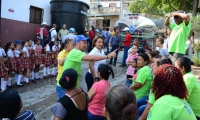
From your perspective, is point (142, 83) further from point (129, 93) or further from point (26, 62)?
point (26, 62)

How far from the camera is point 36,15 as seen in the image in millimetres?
12977

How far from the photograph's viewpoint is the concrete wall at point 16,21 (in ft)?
34.3

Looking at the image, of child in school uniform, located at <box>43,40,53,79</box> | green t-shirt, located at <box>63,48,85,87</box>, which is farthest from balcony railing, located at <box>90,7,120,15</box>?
green t-shirt, located at <box>63,48,85,87</box>

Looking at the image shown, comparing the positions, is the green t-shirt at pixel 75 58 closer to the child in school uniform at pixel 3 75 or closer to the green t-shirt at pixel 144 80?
the green t-shirt at pixel 144 80

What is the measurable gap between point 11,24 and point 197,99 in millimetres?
9617

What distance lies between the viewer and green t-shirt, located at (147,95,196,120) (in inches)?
85.0

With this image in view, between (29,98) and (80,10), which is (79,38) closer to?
(29,98)

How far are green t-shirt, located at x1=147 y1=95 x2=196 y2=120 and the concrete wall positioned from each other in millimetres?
9474

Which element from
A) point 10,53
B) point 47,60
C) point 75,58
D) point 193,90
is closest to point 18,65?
point 10,53

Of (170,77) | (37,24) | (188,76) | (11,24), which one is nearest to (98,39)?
(188,76)

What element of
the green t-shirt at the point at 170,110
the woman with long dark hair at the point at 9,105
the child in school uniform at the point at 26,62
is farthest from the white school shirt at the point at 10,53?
the green t-shirt at the point at 170,110

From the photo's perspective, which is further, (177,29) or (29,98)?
(29,98)

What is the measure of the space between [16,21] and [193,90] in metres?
9.82

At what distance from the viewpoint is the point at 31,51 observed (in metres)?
8.45
